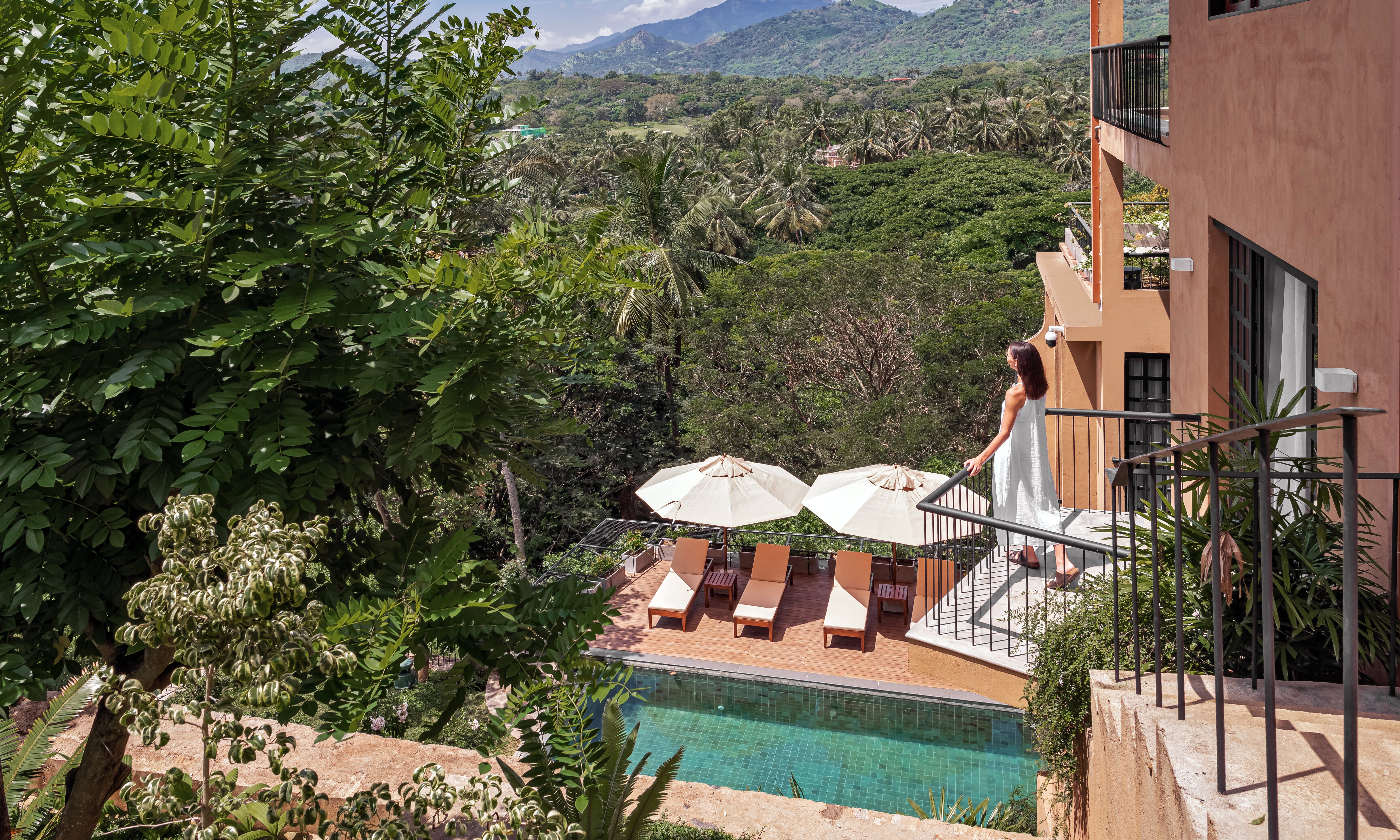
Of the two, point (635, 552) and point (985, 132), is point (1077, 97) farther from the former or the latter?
point (635, 552)

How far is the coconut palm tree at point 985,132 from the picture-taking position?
6556 cm

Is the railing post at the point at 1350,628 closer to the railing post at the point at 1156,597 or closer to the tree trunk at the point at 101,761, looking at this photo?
the railing post at the point at 1156,597

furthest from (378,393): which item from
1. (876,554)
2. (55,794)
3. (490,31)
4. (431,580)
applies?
(876,554)

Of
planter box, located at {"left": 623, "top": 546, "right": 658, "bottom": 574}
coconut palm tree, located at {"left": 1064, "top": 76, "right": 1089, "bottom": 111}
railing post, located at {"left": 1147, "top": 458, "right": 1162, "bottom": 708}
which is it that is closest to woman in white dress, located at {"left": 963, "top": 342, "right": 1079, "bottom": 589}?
railing post, located at {"left": 1147, "top": 458, "right": 1162, "bottom": 708}

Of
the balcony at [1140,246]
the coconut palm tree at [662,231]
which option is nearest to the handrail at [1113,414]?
the balcony at [1140,246]

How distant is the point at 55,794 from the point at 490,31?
224 inches

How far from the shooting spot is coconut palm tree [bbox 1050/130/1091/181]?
55531mm

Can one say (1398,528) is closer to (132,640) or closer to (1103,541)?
(1103,541)

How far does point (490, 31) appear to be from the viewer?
11.4ft

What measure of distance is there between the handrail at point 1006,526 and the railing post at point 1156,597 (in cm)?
111

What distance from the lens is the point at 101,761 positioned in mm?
3447

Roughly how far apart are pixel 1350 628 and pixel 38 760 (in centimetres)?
667

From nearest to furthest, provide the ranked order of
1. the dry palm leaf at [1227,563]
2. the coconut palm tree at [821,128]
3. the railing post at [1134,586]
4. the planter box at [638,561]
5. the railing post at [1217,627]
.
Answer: the railing post at [1217,627], the dry palm leaf at [1227,563], the railing post at [1134,586], the planter box at [638,561], the coconut palm tree at [821,128]

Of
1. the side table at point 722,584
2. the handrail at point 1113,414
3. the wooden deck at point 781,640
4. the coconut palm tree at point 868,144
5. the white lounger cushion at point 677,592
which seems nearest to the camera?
the handrail at point 1113,414
